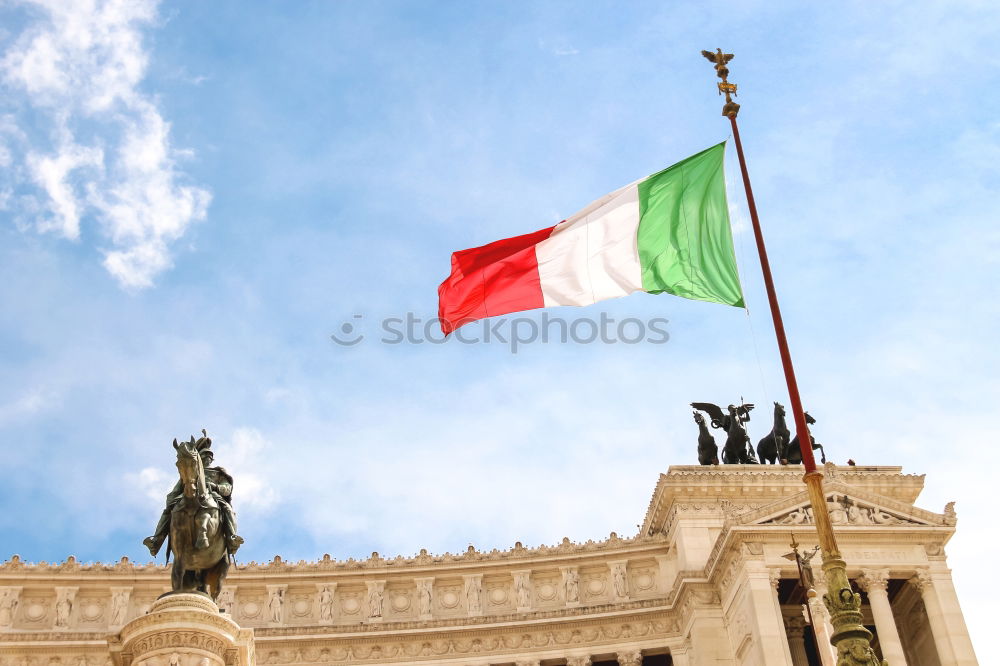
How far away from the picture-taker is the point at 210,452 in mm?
22219

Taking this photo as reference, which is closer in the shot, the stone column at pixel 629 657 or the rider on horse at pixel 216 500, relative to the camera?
the rider on horse at pixel 216 500

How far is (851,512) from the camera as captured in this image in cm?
3953

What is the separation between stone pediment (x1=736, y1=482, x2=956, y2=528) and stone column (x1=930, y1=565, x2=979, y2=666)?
6.10ft

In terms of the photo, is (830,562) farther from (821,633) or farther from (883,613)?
(883,613)

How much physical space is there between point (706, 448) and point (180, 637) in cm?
3156

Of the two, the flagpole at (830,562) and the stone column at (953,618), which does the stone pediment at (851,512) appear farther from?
the flagpole at (830,562)

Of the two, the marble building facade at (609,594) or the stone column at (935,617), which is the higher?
the marble building facade at (609,594)

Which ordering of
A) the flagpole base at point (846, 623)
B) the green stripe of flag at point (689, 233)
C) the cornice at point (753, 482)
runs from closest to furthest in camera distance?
the flagpole base at point (846, 623) → the green stripe of flag at point (689, 233) → the cornice at point (753, 482)

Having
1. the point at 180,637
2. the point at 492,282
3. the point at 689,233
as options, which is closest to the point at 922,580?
the point at 689,233

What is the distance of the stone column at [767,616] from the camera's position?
117 feet

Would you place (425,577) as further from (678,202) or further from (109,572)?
(678,202)

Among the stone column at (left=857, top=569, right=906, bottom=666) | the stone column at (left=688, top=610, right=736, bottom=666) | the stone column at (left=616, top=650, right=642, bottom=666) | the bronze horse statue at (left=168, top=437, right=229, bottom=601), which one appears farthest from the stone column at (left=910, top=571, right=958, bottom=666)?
the bronze horse statue at (left=168, top=437, right=229, bottom=601)

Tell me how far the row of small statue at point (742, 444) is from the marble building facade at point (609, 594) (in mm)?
2113

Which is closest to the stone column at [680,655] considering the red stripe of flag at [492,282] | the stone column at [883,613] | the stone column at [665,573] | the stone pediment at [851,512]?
the stone column at [665,573]
